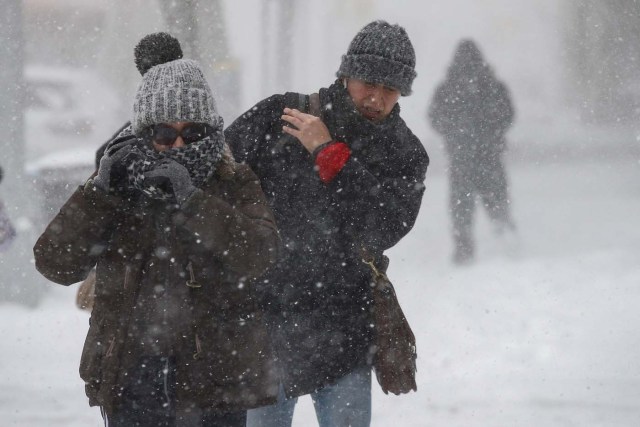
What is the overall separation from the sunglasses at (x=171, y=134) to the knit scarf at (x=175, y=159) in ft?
0.08

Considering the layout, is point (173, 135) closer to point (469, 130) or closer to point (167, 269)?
point (167, 269)

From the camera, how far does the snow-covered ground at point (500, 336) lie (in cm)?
439

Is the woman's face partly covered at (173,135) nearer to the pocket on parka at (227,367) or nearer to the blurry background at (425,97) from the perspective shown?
the pocket on parka at (227,367)

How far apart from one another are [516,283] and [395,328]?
16.3 feet

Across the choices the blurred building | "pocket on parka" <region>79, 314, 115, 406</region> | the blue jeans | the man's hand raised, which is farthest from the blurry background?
"pocket on parka" <region>79, 314, 115, 406</region>

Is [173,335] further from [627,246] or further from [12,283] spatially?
[627,246]

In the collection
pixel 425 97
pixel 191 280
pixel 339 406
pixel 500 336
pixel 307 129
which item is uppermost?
pixel 425 97

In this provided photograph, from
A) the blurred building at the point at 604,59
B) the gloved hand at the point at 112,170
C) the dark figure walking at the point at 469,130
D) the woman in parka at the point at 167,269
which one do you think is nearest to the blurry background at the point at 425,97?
the blurred building at the point at 604,59

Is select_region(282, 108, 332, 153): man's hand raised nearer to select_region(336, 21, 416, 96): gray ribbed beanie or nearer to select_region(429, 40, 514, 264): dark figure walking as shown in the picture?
select_region(336, 21, 416, 96): gray ribbed beanie

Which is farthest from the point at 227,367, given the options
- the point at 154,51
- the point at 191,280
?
the point at 154,51

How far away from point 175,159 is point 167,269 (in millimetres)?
252

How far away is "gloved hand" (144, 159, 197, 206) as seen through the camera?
2012 mm

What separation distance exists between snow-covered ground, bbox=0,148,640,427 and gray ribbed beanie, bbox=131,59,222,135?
240 centimetres

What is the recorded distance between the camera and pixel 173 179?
2.03 meters
